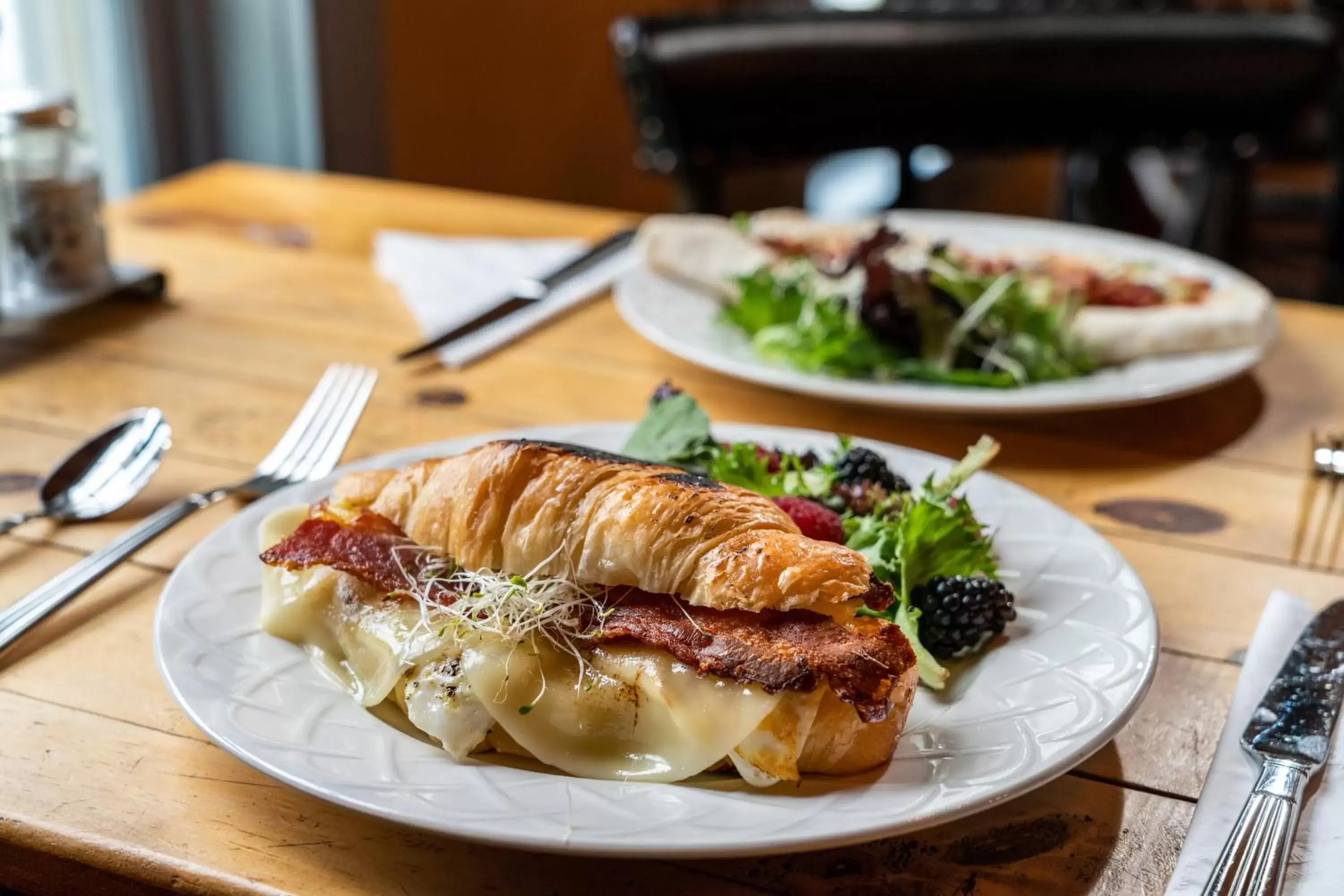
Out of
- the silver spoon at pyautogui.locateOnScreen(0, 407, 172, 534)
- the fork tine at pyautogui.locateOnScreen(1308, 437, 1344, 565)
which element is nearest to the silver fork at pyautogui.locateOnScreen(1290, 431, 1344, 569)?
the fork tine at pyautogui.locateOnScreen(1308, 437, 1344, 565)

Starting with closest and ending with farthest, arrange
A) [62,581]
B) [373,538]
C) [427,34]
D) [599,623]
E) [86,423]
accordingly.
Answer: [599,623] → [373,538] → [62,581] → [86,423] → [427,34]

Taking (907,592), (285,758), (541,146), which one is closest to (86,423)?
(285,758)

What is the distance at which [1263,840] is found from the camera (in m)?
0.92

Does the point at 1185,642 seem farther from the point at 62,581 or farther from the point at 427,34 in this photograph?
the point at 427,34

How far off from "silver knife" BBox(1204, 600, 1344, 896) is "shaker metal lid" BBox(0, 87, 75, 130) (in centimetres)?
192

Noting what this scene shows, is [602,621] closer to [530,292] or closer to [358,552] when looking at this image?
[358,552]

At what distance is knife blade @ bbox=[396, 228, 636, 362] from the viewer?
2.08 meters

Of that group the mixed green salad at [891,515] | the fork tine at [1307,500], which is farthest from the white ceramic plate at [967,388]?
the mixed green salad at [891,515]

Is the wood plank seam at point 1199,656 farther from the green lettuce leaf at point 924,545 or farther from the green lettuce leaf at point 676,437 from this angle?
the green lettuce leaf at point 676,437

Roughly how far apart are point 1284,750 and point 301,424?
1237 millimetres

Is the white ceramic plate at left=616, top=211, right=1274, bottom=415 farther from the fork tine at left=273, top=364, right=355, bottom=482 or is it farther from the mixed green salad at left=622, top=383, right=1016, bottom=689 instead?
the fork tine at left=273, top=364, right=355, bottom=482

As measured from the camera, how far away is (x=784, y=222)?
8.43 feet

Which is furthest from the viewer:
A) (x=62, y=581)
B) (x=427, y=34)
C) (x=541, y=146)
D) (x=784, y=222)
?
(x=541, y=146)

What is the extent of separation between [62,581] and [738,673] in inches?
29.1
